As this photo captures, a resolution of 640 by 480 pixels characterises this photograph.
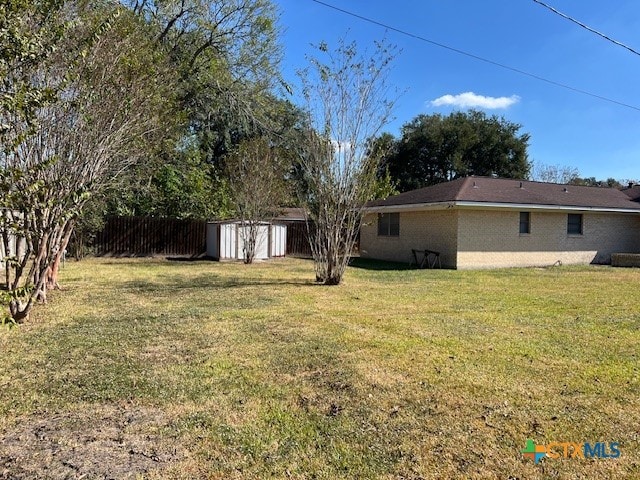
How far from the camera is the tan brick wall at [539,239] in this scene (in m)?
15.7

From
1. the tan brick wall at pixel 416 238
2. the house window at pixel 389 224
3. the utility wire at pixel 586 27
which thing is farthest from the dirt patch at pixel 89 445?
the house window at pixel 389 224

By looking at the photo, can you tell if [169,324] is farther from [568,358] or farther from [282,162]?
[282,162]

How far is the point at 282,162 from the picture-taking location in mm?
18250

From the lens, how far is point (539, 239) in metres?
17.0

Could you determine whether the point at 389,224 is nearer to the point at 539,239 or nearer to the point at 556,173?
the point at 539,239

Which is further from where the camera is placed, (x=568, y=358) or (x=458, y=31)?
(x=458, y=31)

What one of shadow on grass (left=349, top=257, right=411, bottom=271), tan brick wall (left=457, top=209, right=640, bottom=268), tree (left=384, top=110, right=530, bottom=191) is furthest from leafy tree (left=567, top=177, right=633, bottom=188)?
shadow on grass (left=349, top=257, right=411, bottom=271)

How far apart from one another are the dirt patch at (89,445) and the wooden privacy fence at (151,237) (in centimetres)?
1645

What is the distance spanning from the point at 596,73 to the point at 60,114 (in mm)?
14442

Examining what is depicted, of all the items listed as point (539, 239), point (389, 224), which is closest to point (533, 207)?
point (539, 239)

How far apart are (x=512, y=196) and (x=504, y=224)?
1.15m

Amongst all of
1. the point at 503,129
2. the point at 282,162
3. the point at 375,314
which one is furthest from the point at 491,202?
the point at 503,129

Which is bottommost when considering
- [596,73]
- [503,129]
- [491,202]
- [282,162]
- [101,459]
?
[101,459]

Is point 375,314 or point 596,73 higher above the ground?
point 596,73
